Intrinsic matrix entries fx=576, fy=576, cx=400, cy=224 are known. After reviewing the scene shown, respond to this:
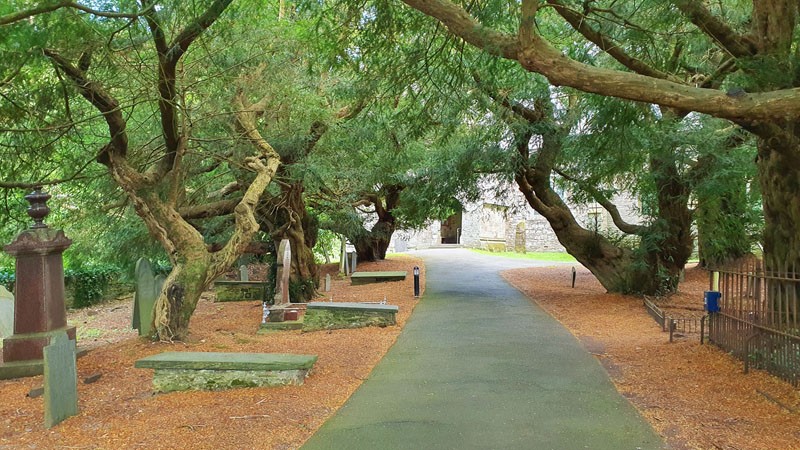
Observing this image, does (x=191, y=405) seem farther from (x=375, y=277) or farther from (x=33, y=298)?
(x=375, y=277)

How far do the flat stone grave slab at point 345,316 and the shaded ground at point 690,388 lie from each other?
385 centimetres

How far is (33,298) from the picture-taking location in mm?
8438

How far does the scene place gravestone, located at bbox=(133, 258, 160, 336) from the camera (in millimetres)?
10539

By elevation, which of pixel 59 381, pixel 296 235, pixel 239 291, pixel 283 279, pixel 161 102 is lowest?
pixel 239 291

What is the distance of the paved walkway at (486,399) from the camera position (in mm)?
5117

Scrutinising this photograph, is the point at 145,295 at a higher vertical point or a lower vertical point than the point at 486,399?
higher

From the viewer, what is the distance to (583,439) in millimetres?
5070

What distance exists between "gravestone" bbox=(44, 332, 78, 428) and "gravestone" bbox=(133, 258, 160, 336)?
440 cm

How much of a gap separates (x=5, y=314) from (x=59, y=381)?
723cm

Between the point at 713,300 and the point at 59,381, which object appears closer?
the point at 59,381

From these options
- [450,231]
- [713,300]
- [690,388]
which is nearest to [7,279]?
[690,388]

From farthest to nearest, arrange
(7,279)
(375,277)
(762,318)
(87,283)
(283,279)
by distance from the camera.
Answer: (375,277) < (87,283) < (7,279) < (283,279) < (762,318)

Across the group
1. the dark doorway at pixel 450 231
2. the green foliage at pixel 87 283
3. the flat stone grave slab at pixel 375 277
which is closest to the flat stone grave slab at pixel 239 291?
the green foliage at pixel 87 283

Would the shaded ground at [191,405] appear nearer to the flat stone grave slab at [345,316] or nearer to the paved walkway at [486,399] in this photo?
A: the paved walkway at [486,399]
